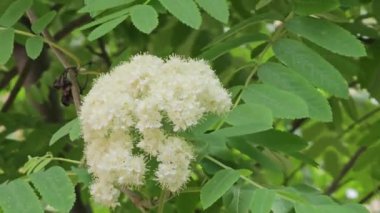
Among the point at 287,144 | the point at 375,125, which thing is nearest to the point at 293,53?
the point at 287,144

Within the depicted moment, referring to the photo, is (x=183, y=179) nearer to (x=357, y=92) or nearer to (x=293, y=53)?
(x=293, y=53)

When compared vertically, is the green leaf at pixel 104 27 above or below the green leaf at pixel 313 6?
above

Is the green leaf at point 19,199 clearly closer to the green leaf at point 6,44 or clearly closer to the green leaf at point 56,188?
the green leaf at point 56,188

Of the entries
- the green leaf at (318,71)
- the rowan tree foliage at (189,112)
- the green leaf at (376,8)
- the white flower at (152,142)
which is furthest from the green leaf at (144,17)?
the green leaf at (376,8)

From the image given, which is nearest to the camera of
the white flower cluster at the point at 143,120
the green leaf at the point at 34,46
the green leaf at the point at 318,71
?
the white flower cluster at the point at 143,120

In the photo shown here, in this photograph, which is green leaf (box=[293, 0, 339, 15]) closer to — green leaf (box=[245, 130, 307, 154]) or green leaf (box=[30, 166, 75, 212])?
green leaf (box=[245, 130, 307, 154])

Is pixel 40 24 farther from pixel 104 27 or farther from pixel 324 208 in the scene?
pixel 324 208
